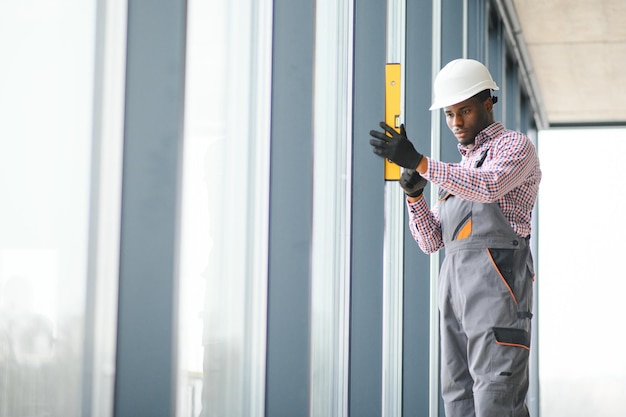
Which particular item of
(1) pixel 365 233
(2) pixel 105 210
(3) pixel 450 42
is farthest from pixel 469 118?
(3) pixel 450 42

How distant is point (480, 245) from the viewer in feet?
6.61

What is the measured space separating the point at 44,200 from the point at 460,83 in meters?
1.17

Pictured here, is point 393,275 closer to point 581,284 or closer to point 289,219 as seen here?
point 289,219

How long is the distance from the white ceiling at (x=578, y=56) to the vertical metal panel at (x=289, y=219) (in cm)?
388

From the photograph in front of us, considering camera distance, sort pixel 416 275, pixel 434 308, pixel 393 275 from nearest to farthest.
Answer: pixel 393 275 < pixel 416 275 < pixel 434 308

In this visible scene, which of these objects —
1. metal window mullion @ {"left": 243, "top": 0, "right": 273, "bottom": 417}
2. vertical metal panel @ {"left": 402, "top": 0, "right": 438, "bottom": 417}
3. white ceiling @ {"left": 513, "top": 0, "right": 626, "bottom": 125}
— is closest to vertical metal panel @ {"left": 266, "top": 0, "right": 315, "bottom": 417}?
metal window mullion @ {"left": 243, "top": 0, "right": 273, "bottom": 417}

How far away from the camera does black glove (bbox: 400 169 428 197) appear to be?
2158 mm

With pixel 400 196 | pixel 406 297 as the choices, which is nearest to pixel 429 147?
pixel 400 196

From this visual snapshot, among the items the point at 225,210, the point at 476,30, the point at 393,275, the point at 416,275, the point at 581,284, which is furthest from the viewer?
the point at 581,284

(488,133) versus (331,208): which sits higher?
(488,133)

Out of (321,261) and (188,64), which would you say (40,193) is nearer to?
(188,64)

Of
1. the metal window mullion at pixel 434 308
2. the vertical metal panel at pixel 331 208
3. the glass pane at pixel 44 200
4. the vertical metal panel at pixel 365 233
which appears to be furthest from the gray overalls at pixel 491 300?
the metal window mullion at pixel 434 308

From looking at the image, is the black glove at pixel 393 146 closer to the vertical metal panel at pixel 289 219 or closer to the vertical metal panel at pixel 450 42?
the vertical metal panel at pixel 289 219

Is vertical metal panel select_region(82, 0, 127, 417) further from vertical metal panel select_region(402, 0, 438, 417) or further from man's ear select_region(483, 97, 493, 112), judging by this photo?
vertical metal panel select_region(402, 0, 438, 417)
